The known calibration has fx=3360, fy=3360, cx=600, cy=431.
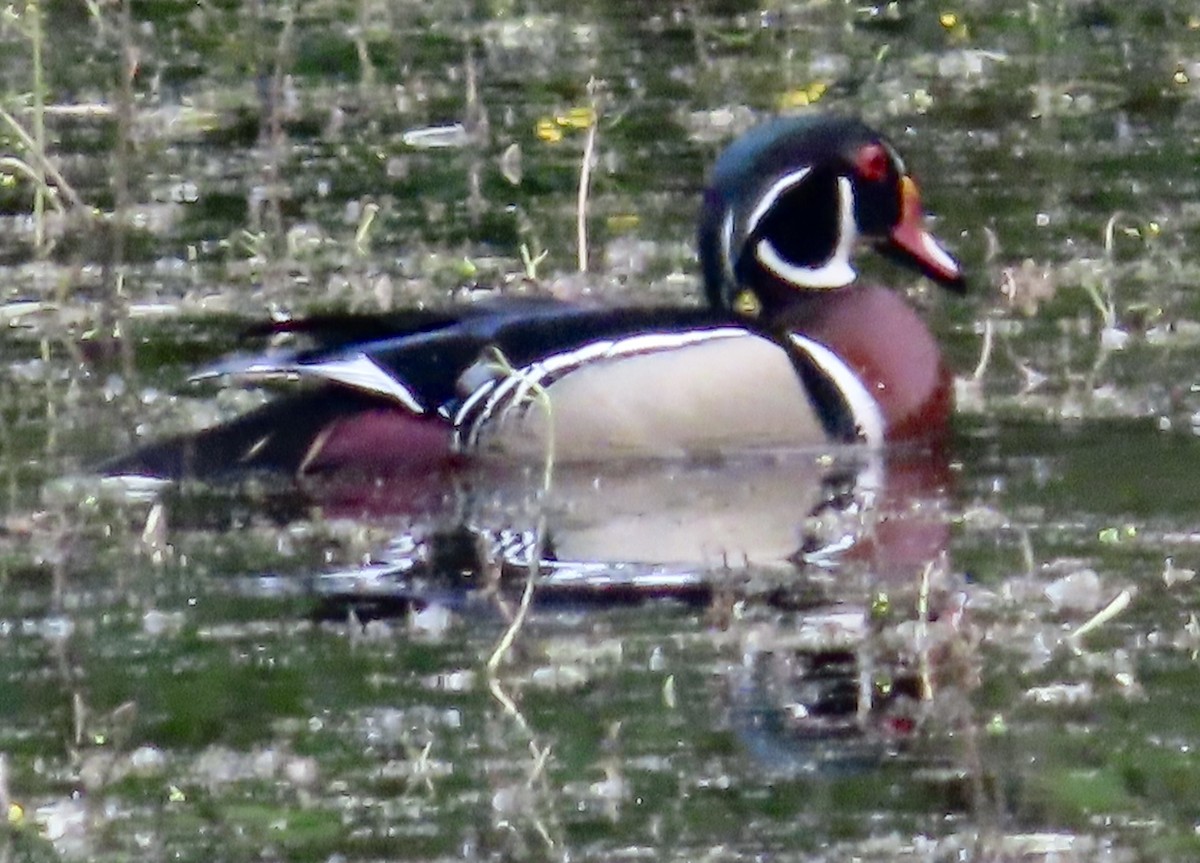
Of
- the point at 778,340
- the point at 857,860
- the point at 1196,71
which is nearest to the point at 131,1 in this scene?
the point at 1196,71

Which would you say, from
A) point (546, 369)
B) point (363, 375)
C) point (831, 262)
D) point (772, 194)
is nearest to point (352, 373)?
point (363, 375)

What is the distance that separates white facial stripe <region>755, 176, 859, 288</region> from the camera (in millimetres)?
7773

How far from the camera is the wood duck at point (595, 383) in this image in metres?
7.09

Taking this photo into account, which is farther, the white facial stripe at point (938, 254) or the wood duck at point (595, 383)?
the white facial stripe at point (938, 254)

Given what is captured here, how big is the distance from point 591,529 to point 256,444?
0.83 m

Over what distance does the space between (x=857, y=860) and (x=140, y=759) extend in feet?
3.94

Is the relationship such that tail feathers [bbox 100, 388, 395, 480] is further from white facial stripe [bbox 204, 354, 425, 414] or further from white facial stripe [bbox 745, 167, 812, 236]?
white facial stripe [bbox 745, 167, 812, 236]

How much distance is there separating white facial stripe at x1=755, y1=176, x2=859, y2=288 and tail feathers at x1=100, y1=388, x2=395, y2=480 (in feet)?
3.67

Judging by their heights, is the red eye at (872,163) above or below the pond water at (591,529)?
above

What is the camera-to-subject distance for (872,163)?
7730mm

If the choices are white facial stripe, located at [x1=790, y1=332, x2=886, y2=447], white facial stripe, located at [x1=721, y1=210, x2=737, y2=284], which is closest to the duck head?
white facial stripe, located at [x1=721, y1=210, x2=737, y2=284]

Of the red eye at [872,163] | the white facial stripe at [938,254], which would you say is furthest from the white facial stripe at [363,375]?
the white facial stripe at [938,254]

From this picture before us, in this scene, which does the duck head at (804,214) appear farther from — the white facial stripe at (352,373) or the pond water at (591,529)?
the white facial stripe at (352,373)

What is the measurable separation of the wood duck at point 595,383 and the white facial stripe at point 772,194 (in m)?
0.02
